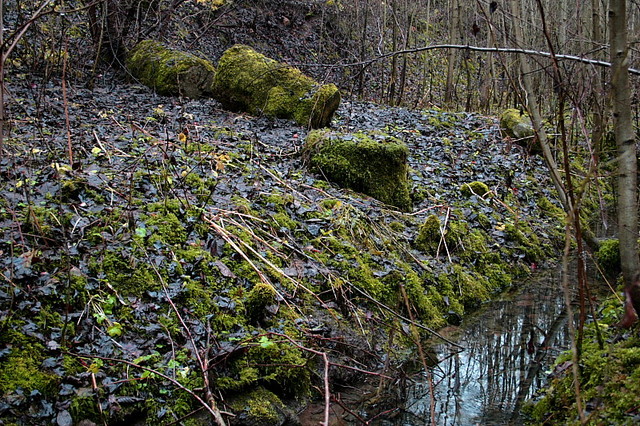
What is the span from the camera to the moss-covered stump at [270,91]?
8.99 m

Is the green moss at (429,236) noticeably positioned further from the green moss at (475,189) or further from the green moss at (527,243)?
the green moss at (475,189)

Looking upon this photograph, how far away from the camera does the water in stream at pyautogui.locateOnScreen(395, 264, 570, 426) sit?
148 inches

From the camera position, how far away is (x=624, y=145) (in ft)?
9.19

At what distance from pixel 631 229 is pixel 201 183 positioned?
413 centimetres

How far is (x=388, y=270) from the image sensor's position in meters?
5.38

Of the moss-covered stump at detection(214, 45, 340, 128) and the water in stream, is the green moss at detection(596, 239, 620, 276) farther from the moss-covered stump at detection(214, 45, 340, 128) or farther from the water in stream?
the moss-covered stump at detection(214, 45, 340, 128)

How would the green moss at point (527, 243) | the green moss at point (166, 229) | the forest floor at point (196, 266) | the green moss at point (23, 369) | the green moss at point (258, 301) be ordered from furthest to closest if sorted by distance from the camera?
the green moss at point (527, 243)
the green moss at point (166, 229)
the green moss at point (258, 301)
the forest floor at point (196, 266)
the green moss at point (23, 369)

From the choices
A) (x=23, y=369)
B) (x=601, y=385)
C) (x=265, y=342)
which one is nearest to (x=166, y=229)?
(x=265, y=342)

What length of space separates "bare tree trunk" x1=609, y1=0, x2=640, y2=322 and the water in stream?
1.42m

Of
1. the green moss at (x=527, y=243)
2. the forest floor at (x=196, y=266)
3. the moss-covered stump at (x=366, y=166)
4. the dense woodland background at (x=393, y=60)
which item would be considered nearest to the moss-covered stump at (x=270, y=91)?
the dense woodland background at (x=393, y=60)

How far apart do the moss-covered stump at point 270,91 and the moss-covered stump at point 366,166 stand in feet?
5.99

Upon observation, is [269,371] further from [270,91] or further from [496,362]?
[270,91]

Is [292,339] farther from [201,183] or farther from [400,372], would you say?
[201,183]

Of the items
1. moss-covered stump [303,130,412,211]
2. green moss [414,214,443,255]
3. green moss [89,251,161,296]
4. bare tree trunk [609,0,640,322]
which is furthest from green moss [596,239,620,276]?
green moss [89,251,161,296]
